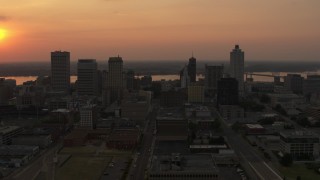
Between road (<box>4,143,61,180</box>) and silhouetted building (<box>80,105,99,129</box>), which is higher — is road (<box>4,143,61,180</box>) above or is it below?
below

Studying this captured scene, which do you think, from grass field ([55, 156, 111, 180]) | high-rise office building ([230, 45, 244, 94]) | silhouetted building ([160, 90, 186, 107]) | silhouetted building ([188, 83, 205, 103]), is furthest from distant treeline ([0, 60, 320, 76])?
grass field ([55, 156, 111, 180])

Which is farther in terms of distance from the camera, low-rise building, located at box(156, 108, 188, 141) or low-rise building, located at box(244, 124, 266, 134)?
low-rise building, located at box(244, 124, 266, 134)

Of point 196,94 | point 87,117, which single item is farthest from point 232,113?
point 87,117

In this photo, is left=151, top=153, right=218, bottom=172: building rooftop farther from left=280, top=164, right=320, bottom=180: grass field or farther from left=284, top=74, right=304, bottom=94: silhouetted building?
left=284, top=74, right=304, bottom=94: silhouetted building

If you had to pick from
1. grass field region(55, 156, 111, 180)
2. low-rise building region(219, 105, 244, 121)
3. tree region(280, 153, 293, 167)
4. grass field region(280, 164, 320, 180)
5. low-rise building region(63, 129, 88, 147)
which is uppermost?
low-rise building region(219, 105, 244, 121)

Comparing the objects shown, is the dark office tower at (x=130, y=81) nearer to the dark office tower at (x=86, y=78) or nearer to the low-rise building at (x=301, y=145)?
the dark office tower at (x=86, y=78)

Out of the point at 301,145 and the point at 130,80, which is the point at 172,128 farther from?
the point at 130,80
